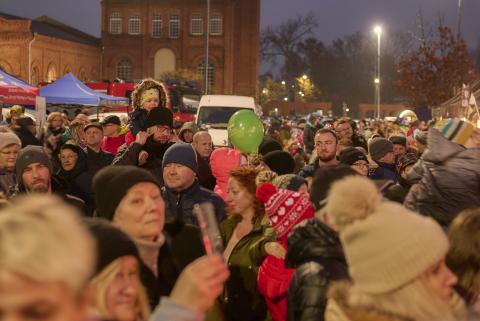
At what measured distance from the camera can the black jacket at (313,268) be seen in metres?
3.92

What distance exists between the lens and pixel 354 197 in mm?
3184

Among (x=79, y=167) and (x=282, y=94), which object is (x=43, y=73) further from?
(x=79, y=167)

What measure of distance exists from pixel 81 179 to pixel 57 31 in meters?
70.7

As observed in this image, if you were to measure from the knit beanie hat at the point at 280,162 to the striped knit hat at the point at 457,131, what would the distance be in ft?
10.2

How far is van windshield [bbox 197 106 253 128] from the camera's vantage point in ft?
83.9

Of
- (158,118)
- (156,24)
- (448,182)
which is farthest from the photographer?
(156,24)

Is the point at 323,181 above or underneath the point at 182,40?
underneath

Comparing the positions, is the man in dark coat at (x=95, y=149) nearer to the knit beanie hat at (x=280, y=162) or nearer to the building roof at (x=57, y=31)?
the knit beanie hat at (x=280, y=162)

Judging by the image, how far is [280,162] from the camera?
27.7 feet

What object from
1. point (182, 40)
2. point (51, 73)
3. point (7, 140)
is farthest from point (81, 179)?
point (182, 40)

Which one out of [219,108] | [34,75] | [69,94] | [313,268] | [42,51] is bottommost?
[313,268]

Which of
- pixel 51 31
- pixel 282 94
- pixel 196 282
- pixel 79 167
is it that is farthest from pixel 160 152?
pixel 282 94

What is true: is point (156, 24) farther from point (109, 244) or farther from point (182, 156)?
point (109, 244)

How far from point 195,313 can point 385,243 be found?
0.89m
